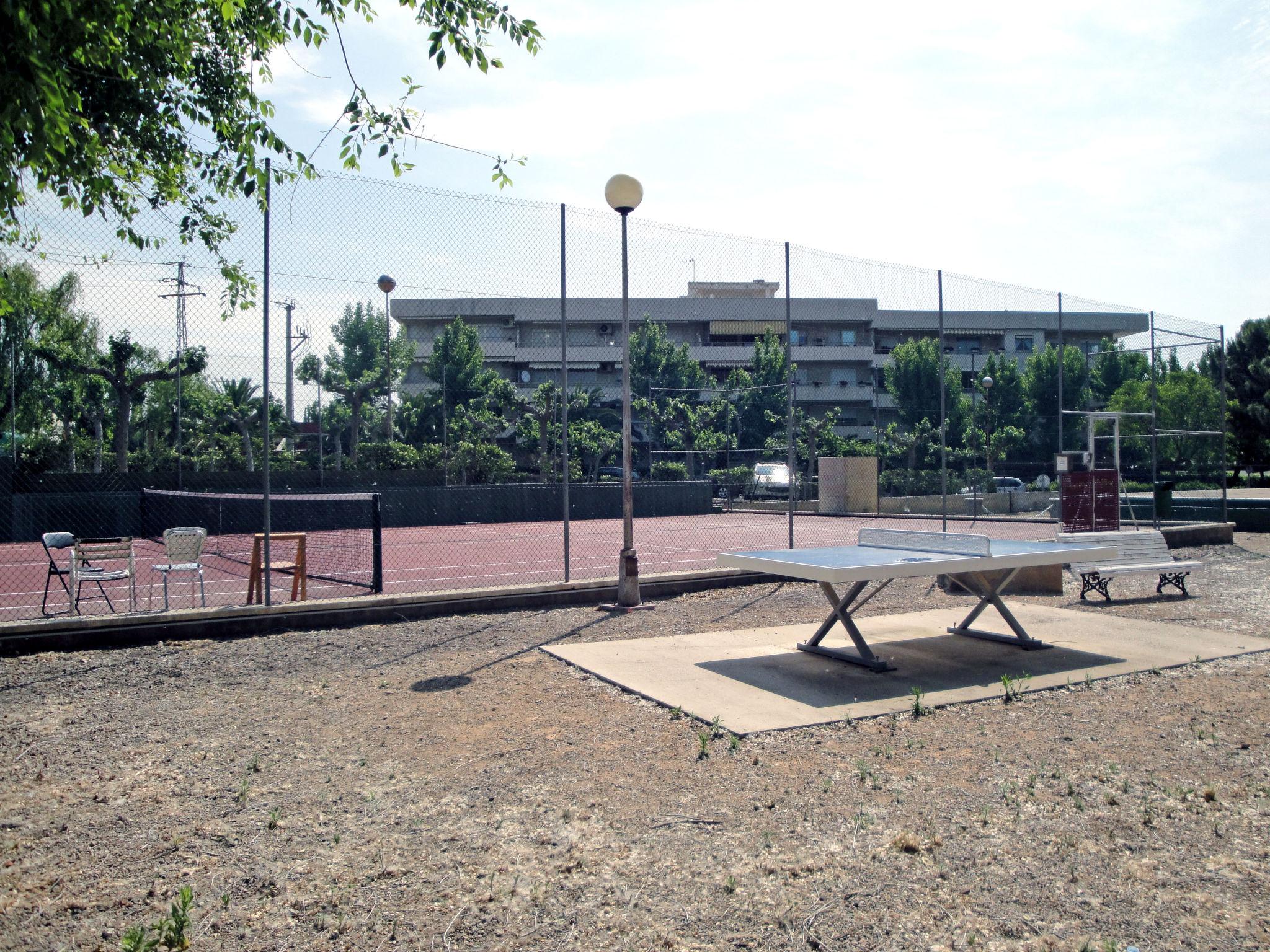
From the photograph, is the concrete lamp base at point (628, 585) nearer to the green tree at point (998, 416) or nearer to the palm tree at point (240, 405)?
the palm tree at point (240, 405)

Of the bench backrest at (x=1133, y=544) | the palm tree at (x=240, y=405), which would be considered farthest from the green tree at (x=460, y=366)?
the bench backrest at (x=1133, y=544)

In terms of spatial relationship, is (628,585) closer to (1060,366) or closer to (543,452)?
(1060,366)

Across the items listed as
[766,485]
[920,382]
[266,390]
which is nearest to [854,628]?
[266,390]

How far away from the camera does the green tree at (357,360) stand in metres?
11.3

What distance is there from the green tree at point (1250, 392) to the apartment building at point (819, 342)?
5658 mm

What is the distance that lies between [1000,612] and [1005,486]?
33.5m

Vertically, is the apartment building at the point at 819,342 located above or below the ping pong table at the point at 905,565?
above

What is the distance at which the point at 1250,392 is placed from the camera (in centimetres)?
4319

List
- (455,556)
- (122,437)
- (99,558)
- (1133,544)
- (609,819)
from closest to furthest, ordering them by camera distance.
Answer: (609,819), (99,558), (1133,544), (455,556), (122,437)

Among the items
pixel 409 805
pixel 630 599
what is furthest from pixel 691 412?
pixel 409 805

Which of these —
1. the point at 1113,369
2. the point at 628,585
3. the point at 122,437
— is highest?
the point at 1113,369

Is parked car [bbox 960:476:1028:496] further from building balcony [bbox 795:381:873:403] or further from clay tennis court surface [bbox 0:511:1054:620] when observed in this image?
building balcony [bbox 795:381:873:403]

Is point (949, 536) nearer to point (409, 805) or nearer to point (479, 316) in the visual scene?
point (409, 805)

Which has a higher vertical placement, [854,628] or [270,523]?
[270,523]
